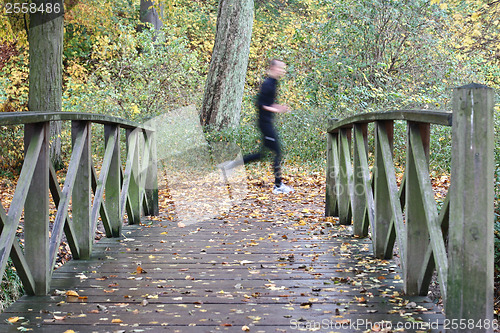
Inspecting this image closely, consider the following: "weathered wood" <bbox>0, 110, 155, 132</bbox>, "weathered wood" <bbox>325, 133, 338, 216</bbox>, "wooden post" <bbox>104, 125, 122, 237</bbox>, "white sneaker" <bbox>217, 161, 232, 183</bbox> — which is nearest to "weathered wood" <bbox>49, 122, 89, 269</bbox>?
"weathered wood" <bbox>0, 110, 155, 132</bbox>

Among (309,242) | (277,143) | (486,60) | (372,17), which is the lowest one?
(309,242)

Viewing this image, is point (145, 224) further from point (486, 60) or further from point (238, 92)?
point (486, 60)

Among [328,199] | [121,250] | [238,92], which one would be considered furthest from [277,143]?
[238,92]

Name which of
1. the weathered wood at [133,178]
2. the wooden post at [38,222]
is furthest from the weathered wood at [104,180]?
the wooden post at [38,222]

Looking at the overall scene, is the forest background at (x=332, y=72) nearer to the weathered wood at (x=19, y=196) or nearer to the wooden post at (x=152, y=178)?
the wooden post at (x=152, y=178)

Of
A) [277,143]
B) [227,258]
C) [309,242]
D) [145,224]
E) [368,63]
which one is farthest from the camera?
[368,63]

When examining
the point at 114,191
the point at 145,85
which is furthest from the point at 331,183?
the point at 145,85

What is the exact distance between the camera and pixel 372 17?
14.1m

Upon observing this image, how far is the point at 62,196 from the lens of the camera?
410cm

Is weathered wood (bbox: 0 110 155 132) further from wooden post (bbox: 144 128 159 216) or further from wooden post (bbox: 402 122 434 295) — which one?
wooden post (bbox: 402 122 434 295)

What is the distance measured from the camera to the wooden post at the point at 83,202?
4617 millimetres

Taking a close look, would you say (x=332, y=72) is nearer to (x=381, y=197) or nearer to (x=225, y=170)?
(x=225, y=170)

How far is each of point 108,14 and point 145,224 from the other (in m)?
9.96

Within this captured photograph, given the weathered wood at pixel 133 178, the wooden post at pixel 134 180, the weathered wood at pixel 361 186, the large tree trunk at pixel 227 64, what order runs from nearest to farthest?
the weathered wood at pixel 361 186
the weathered wood at pixel 133 178
the wooden post at pixel 134 180
the large tree trunk at pixel 227 64
